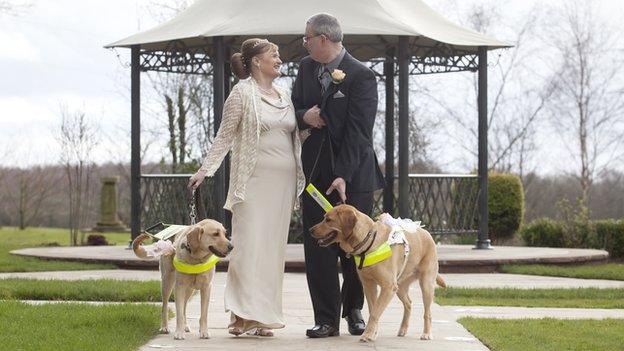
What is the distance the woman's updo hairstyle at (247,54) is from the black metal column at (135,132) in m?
9.06

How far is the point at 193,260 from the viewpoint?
27.7 ft

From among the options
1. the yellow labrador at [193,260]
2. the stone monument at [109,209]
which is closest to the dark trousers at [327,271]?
the yellow labrador at [193,260]

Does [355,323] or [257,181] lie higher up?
[257,181]

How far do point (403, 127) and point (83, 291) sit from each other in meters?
6.24

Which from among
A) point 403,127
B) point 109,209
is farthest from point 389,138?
point 109,209

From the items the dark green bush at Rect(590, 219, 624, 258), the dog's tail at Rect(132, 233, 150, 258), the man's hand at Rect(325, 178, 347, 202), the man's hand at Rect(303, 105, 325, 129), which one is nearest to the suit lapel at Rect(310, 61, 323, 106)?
the man's hand at Rect(303, 105, 325, 129)

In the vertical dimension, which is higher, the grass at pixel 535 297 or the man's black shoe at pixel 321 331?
the man's black shoe at pixel 321 331

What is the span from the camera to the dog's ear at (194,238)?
8.33m

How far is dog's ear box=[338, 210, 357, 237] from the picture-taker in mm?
8141

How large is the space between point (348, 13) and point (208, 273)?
8.81m

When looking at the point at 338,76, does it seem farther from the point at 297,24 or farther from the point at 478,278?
the point at 297,24

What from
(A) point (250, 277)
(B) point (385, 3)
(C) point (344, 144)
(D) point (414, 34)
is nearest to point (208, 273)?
(A) point (250, 277)

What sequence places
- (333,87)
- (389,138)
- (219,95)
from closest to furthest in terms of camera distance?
(333,87)
(219,95)
(389,138)

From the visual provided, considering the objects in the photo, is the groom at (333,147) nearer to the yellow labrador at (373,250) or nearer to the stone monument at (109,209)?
the yellow labrador at (373,250)
